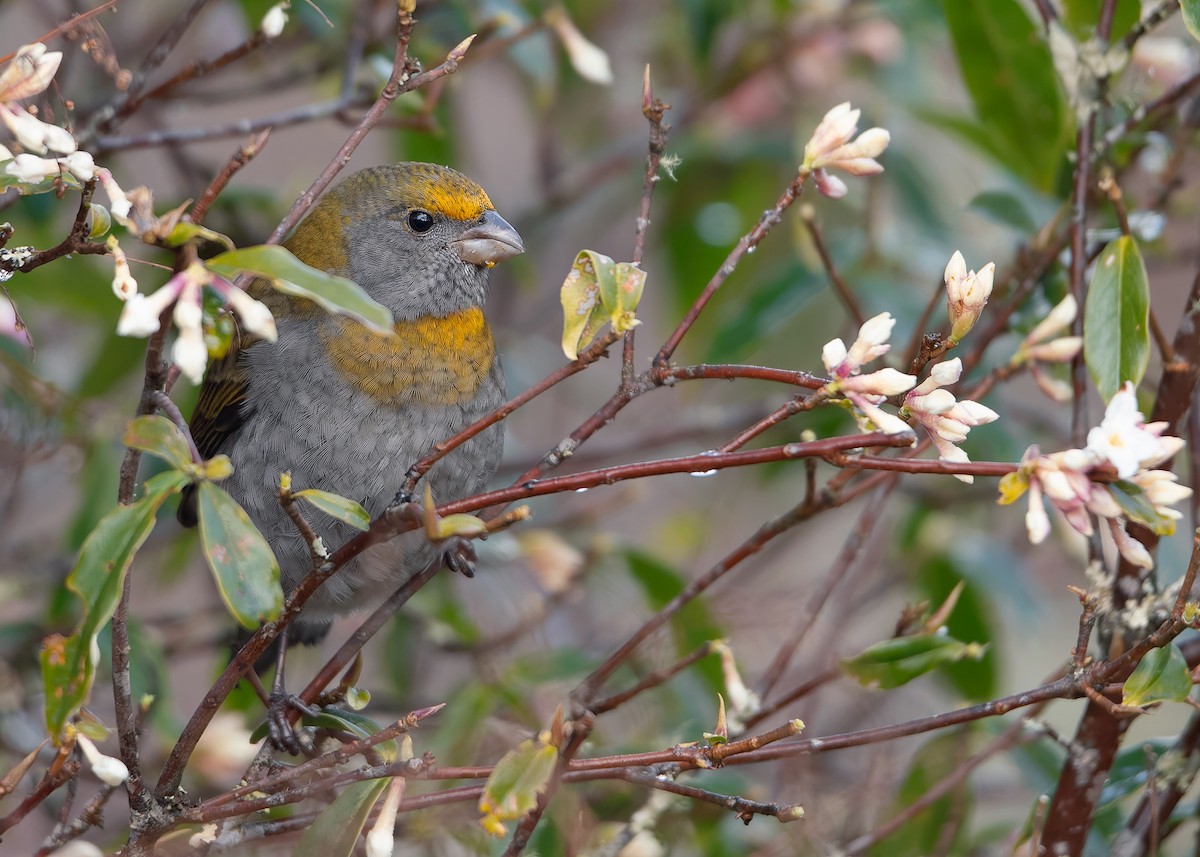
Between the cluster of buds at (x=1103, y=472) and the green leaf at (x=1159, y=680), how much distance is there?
0.81 feet

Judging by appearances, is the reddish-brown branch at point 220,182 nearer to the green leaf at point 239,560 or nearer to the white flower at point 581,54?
the green leaf at point 239,560

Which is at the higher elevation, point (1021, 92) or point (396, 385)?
point (1021, 92)

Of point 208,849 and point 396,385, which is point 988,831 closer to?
point 396,385

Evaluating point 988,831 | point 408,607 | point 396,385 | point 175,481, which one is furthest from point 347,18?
point 988,831

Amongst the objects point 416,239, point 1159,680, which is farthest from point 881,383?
point 416,239

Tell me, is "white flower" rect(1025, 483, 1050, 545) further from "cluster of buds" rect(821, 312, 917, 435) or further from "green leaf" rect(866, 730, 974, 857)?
"green leaf" rect(866, 730, 974, 857)

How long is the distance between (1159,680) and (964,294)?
1.87 ft

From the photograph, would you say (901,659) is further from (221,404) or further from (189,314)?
(221,404)

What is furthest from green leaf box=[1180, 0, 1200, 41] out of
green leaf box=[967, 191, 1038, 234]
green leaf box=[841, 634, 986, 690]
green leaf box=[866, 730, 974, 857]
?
green leaf box=[866, 730, 974, 857]

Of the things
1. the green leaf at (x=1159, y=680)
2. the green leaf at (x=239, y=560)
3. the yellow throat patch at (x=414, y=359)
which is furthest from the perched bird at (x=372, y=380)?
the green leaf at (x=1159, y=680)

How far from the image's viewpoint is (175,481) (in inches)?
58.4

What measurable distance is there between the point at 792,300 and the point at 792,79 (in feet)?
3.94

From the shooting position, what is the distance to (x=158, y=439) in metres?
1.51

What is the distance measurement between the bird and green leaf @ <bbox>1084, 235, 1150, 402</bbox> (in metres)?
1.33
